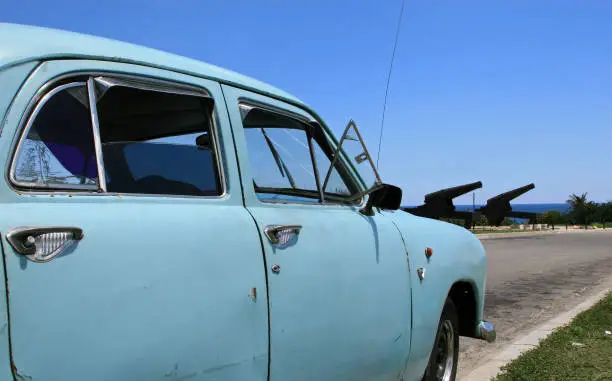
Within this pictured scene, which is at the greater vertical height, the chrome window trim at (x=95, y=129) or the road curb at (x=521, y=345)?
the chrome window trim at (x=95, y=129)

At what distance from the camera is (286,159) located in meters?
3.12

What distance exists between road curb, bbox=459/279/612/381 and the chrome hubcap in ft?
3.12

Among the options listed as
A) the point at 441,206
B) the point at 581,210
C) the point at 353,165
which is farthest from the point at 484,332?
the point at 581,210

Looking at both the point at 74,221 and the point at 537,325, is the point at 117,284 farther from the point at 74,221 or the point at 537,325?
the point at 537,325

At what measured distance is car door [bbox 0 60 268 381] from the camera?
1707mm

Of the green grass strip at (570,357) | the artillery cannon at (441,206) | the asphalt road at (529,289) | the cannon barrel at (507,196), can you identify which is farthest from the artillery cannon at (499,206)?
the artillery cannon at (441,206)

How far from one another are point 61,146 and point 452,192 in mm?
5058

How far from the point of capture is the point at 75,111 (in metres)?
2.04

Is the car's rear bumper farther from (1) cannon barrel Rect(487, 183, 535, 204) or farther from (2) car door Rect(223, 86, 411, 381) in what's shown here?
(1) cannon barrel Rect(487, 183, 535, 204)

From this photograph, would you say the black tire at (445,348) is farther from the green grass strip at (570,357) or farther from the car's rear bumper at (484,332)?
the green grass strip at (570,357)

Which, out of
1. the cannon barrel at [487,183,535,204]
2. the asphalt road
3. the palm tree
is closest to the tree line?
the palm tree

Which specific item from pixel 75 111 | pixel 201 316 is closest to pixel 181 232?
pixel 201 316

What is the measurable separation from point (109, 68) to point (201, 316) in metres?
0.98

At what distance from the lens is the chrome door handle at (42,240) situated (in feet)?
5.45
